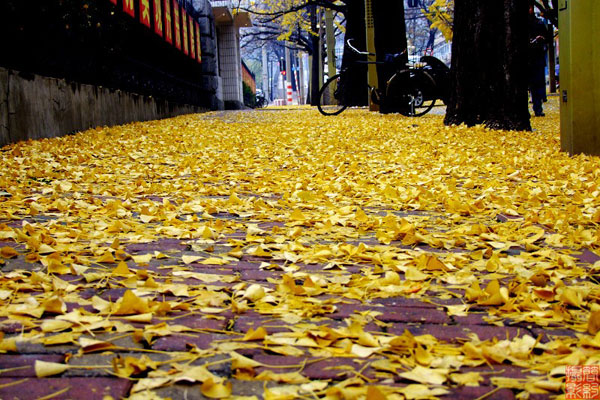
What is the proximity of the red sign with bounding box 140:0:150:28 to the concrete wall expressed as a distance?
2.36 m

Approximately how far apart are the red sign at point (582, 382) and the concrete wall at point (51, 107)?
684 cm

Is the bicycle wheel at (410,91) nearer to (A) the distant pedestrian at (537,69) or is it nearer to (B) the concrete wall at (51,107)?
(A) the distant pedestrian at (537,69)

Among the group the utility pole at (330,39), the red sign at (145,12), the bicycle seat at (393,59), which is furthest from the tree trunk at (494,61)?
the utility pole at (330,39)

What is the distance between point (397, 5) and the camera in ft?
51.0

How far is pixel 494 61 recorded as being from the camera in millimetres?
9344

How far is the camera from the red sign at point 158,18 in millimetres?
14891

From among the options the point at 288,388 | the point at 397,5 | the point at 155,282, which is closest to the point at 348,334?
the point at 288,388

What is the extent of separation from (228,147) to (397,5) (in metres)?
8.98

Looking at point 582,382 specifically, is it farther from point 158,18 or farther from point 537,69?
point 158,18

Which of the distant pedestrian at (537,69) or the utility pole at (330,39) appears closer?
the distant pedestrian at (537,69)

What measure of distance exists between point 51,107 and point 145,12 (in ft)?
20.3

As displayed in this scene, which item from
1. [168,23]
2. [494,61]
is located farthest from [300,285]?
[168,23]

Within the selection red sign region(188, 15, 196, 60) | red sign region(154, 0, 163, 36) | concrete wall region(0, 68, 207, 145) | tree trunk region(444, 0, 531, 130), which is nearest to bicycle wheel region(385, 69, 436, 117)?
tree trunk region(444, 0, 531, 130)

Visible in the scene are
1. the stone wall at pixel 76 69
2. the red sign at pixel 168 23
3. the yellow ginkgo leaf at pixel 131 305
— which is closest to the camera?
the yellow ginkgo leaf at pixel 131 305
